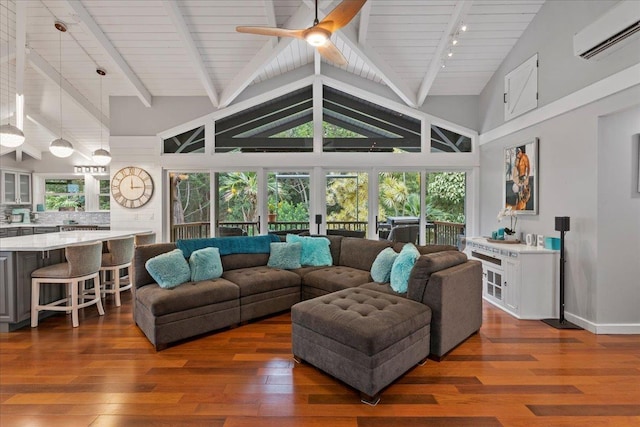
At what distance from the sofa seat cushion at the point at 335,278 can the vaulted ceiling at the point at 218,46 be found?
3.26 meters

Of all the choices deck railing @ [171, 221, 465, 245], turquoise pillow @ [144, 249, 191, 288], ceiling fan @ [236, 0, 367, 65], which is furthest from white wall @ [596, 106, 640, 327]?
turquoise pillow @ [144, 249, 191, 288]

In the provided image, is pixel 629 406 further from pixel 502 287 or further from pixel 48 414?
pixel 48 414

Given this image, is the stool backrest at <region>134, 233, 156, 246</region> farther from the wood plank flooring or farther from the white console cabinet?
the white console cabinet

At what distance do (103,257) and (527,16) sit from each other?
654cm

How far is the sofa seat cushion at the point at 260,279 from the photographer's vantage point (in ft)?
11.5

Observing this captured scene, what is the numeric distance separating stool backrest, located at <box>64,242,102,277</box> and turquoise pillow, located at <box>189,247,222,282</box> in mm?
1139

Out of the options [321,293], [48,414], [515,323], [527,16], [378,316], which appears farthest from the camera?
[527,16]

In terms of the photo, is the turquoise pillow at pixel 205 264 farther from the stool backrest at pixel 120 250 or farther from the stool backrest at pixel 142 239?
the stool backrest at pixel 142 239

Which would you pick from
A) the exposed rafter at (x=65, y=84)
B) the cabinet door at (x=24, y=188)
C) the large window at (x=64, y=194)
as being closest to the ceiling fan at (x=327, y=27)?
the exposed rafter at (x=65, y=84)

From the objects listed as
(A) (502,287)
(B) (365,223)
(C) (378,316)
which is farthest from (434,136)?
(C) (378,316)

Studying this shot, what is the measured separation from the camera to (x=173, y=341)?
9.61 ft

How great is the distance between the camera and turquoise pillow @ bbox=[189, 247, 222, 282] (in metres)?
3.46

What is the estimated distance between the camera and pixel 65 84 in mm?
5602

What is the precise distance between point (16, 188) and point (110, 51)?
18.4 ft
